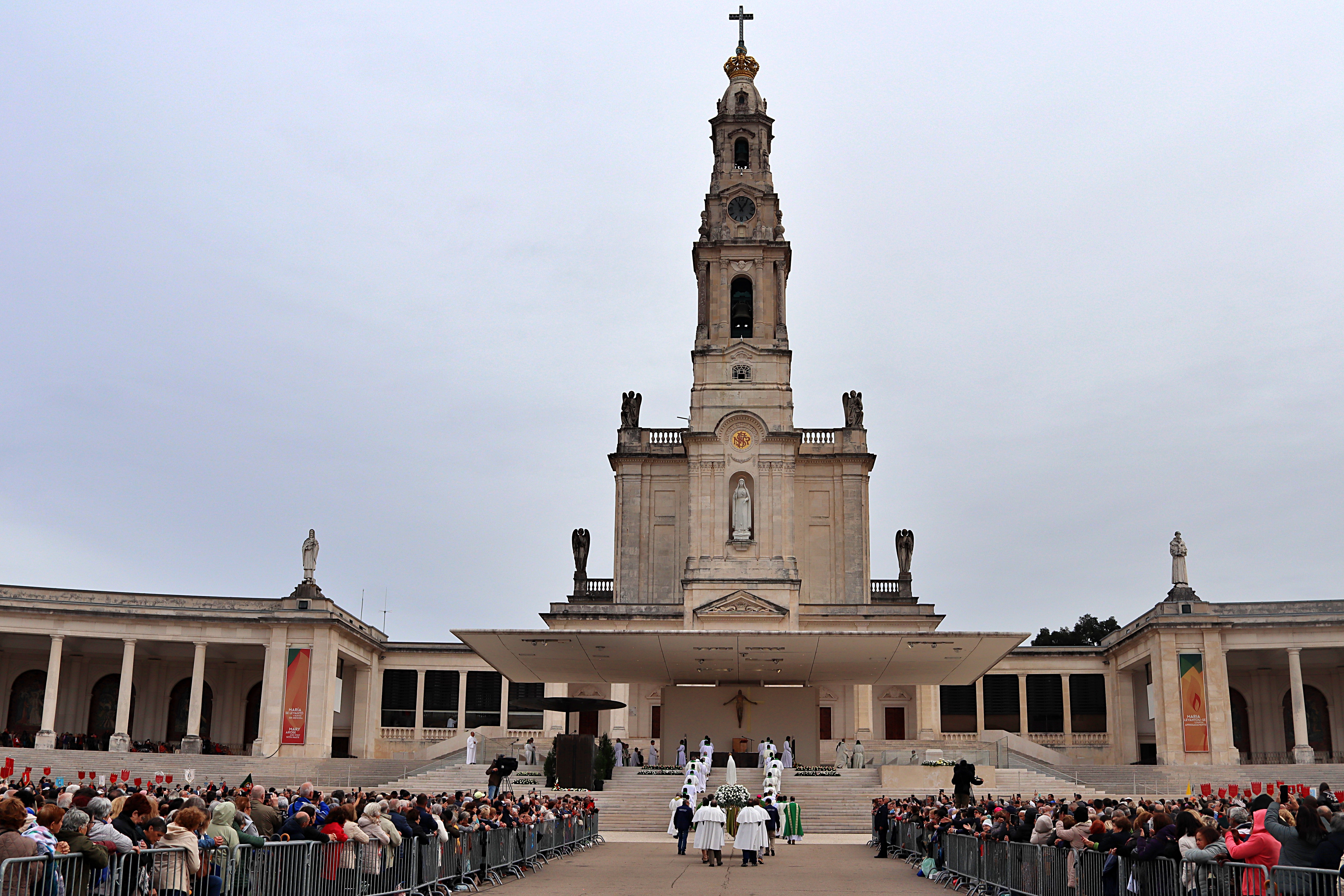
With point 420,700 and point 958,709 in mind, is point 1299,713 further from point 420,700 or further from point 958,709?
point 420,700

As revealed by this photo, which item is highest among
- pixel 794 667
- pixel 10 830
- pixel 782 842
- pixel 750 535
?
pixel 750 535

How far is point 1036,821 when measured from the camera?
17.3 metres

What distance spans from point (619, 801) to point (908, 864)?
37.1 ft

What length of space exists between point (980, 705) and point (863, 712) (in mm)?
9574

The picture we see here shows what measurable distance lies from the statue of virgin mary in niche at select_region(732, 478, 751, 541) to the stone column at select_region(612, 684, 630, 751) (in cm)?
793

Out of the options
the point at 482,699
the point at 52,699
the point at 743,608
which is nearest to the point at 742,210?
the point at 743,608

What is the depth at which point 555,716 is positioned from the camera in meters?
57.5

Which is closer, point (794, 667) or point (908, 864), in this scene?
point (908, 864)

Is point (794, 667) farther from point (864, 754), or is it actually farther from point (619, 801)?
point (619, 801)

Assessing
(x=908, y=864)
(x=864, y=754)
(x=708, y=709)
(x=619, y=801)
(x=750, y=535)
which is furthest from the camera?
(x=750, y=535)

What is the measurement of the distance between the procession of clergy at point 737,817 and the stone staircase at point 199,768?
44.8 ft

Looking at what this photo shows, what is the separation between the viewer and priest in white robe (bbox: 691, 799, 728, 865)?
23375 millimetres

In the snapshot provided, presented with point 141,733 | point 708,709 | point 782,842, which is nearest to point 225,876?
point 782,842

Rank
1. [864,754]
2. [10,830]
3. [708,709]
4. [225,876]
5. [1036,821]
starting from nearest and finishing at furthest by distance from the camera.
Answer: [10,830], [225,876], [1036,821], [864,754], [708,709]
